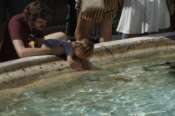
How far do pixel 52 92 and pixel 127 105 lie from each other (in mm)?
810

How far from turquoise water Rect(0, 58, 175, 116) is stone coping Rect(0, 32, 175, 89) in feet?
0.99

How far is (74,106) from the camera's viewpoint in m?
5.72

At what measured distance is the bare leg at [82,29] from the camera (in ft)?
23.5

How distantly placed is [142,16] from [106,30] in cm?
63

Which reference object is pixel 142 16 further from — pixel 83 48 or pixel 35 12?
pixel 35 12

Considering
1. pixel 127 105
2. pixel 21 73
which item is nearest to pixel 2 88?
pixel 21 73

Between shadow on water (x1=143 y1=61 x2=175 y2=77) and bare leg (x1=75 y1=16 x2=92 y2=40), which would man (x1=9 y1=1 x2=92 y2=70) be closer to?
bare leg (x1=75 y1=16 x2=92 y2=40)

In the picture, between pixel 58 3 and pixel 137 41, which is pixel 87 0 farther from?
pixel 58 3

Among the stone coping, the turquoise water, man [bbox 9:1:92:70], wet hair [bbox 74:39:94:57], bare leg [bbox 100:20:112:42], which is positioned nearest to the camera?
the turquoise water

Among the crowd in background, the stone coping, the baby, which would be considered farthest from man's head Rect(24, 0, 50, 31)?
the crowd in background

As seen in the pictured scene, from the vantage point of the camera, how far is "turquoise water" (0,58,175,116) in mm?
5578

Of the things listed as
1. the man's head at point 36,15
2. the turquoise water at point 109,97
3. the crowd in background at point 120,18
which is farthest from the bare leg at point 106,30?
the man's head at point 36,15

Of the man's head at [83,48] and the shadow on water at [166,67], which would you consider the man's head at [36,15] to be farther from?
the shadow on water at [166,67]

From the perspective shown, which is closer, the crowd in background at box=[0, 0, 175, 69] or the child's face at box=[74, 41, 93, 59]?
the child's face at box=[74, 41, 93, 59]
